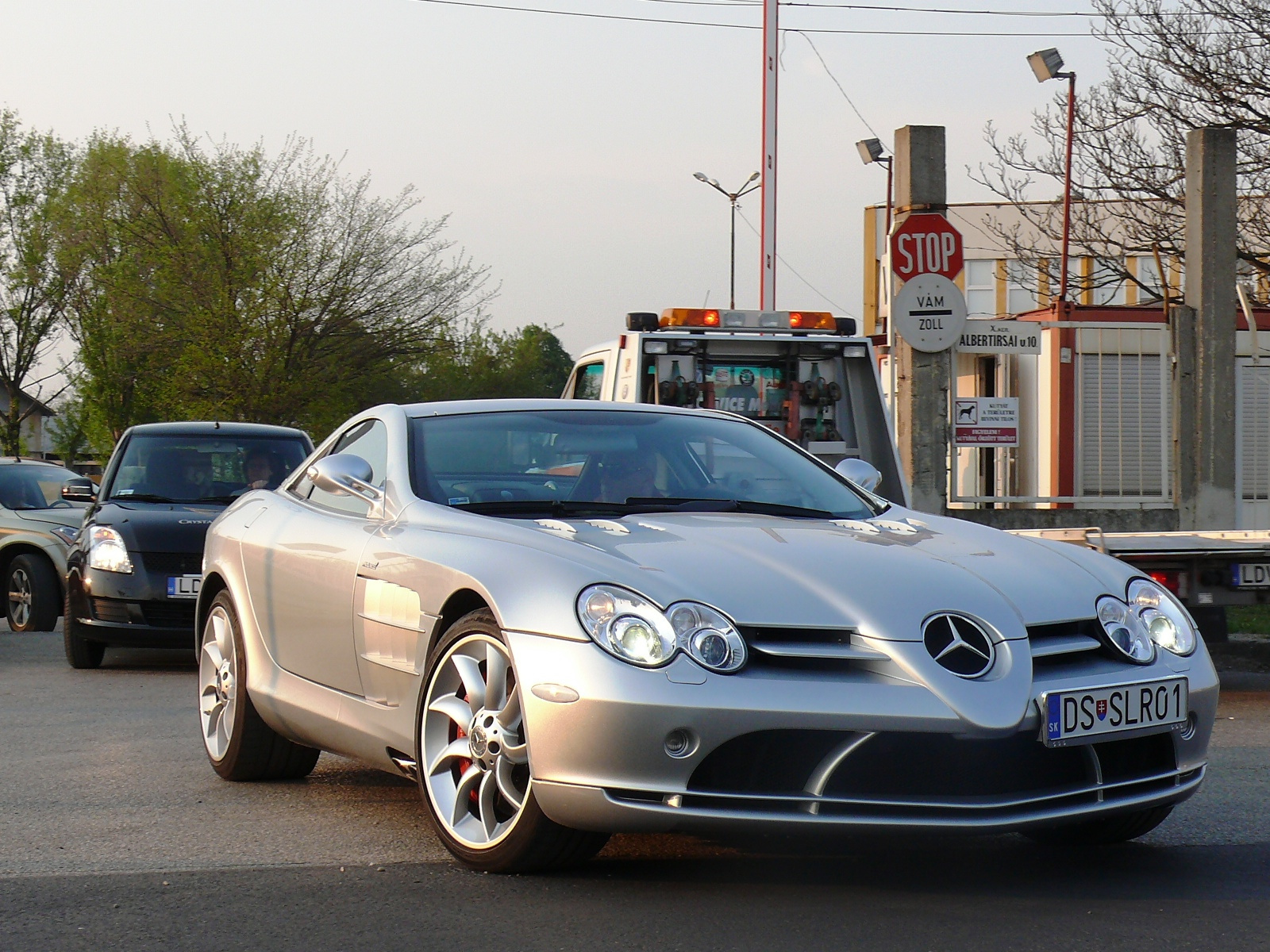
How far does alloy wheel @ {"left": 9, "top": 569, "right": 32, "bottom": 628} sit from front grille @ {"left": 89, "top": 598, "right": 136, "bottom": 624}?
4.16m

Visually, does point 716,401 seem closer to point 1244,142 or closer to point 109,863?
point 109,863

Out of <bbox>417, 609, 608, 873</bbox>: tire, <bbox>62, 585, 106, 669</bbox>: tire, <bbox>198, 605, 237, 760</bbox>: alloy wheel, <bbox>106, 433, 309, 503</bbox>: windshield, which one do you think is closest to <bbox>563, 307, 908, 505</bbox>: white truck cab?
<bbox>106, 433, 309, 503</bbox>: windshield

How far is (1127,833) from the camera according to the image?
16.7 feet

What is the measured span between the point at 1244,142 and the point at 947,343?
34.8ft

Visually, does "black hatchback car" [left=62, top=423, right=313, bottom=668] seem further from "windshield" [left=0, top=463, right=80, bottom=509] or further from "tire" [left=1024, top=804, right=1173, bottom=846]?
"tire" [left=1024, top=804, right=1173, bottom=846]

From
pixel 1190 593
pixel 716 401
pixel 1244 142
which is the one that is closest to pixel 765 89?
pixel 1244 142

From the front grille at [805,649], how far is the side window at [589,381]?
765cm

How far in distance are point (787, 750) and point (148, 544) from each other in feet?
25.0

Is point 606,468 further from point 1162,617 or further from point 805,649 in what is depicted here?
point 1162,617

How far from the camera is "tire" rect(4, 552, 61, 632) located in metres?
14.8

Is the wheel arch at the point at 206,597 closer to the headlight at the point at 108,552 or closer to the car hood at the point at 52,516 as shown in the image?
the headlight at the point at 108,552

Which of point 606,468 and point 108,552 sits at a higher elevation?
point 606,468

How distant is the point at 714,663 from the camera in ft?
13.9

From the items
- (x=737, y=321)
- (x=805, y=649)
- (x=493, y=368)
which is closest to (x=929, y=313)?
(x=737, y=321)
